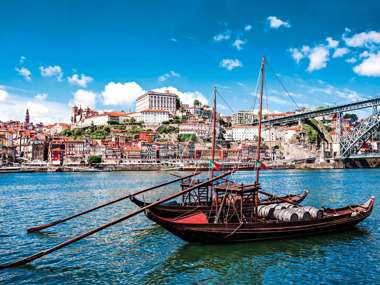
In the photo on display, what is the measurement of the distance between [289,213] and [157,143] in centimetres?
8438

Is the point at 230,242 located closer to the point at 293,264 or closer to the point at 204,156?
the point at 293,264

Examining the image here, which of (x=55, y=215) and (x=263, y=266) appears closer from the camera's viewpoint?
(x=263, y=266)

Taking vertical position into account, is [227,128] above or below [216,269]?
above

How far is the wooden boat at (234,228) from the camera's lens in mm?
11258

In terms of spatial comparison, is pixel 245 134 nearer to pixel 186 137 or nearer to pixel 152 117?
pixel 186 137

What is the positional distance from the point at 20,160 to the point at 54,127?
35418 millimetres

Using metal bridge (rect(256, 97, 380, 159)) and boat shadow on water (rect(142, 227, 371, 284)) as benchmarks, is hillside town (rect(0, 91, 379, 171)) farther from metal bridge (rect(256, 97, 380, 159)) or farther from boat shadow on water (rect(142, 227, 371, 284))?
boat shadow on water (rect(142, 227, 371, 284))

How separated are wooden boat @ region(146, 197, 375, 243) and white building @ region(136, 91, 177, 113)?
117454 millimetres

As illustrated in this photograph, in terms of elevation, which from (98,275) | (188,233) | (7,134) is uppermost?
(7,134)

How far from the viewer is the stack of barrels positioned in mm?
13078

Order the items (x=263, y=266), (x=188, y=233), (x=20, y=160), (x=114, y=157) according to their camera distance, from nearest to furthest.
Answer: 1. (x=263, y=266)
2. (x=188, y=233)
3. (x=114, y=157)
4. (x=20, y=160)

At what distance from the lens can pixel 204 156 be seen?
315 feet

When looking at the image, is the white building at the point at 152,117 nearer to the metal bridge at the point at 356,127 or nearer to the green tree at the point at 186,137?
the green tree at the point at 186,137

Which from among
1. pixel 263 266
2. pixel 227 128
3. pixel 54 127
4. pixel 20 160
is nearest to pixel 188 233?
pixel 263 266
